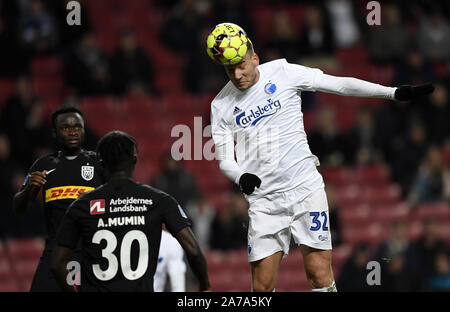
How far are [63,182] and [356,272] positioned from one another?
5523 millimetres

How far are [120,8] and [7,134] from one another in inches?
168

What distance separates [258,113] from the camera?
7.31 metres

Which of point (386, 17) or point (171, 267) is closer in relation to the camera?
point (171, 267)

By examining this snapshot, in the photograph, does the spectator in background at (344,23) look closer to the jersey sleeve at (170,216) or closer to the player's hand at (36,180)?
the player's hand at (36,180)

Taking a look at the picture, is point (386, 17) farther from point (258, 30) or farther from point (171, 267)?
point (171, 267)

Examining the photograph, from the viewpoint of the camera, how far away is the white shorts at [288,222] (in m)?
A: 7.19

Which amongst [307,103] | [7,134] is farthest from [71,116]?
[307,103]

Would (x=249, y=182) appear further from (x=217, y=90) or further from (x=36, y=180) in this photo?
(x=217, y=90)

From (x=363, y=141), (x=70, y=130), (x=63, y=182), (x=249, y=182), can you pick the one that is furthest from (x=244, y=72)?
(x=363, y=141)

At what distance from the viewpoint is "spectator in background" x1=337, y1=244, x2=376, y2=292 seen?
11.8 metres

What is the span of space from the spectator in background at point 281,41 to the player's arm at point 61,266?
31.5ft

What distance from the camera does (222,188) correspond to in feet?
49.2

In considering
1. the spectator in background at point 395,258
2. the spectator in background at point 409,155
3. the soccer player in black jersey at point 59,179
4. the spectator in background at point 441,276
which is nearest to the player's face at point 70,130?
the soccer player in black jersey at point 59,179
